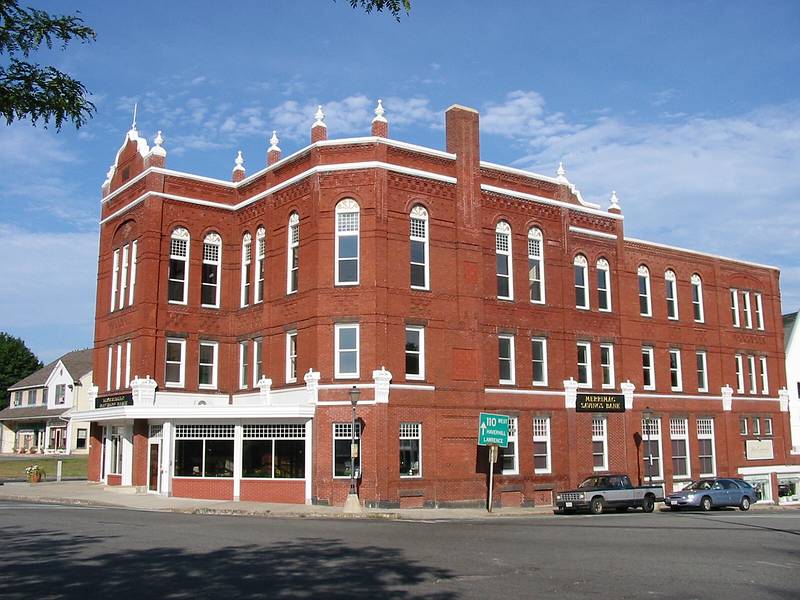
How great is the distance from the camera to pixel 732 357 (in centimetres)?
4572

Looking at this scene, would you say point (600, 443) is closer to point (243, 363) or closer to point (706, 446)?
point (706, 446)

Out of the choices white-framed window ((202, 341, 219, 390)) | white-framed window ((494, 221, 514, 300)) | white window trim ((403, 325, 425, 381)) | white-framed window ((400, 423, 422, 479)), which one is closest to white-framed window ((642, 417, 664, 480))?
white-framed window ((494, 221, 514, 300))

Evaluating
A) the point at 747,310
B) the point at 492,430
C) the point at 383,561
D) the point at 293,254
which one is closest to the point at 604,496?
the point at 492,430

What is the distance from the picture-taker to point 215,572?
1254cm

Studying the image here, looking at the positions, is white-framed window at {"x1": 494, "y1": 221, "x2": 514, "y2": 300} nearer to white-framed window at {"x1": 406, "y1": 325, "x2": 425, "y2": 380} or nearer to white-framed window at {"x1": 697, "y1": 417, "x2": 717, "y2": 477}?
white-framed window at {"x1": 406, "y1": 325, "x2": 425, "y2": 380}

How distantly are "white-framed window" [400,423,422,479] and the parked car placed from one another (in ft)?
35.3

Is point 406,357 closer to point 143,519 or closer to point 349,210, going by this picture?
point 349,210

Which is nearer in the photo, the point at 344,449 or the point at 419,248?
the point at 344,449

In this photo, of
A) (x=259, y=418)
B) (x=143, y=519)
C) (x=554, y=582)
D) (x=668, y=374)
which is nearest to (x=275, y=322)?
(x=259, y=418)

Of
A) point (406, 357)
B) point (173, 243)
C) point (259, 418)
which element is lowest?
point (259, 418)

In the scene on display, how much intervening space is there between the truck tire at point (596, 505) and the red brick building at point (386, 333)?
4119 mm

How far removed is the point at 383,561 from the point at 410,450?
1730 centimetres

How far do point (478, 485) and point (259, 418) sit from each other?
908 cm

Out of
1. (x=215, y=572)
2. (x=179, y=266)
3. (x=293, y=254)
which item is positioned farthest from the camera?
(x=179, y=266)
